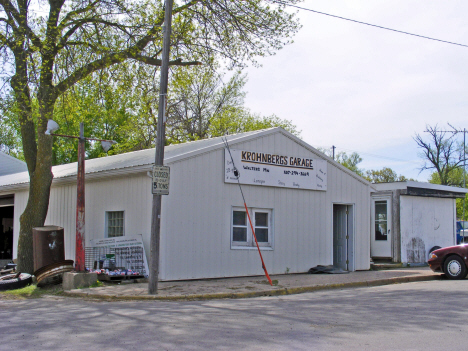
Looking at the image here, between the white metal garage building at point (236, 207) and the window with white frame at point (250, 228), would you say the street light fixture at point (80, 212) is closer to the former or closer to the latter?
the white metal garage building at point (236, 207)

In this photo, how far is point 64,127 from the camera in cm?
Result: 3897

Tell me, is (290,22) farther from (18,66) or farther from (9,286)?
(9,286)

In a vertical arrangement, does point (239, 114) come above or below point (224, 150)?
above

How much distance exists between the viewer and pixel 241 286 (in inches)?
501

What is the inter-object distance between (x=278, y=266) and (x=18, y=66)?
9.97 metres

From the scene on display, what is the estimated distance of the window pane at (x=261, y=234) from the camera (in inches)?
618

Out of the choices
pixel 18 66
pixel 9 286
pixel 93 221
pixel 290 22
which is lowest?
pixel 9 286

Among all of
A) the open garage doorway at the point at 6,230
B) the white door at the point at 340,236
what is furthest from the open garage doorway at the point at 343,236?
the open garage doorway at the point at 6,230

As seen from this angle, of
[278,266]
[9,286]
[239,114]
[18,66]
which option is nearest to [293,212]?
[278,266]

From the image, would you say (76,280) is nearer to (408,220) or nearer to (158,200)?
(158,200)

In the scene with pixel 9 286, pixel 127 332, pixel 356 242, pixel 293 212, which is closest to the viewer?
pixel 127 332

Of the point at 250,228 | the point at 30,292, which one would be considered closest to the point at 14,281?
the point at 30,292

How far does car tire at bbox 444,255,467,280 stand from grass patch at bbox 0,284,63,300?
35.2 feet

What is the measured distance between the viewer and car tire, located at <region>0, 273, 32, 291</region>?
13.1 metres
